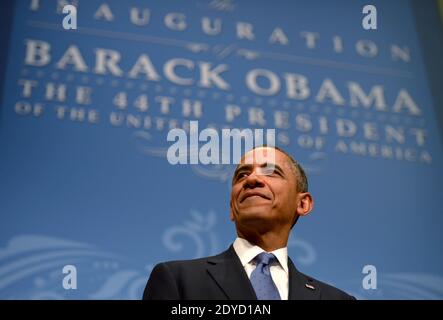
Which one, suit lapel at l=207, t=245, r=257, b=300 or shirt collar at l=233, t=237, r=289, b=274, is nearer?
suit lapel at l=207, t=245, r=257, b=300

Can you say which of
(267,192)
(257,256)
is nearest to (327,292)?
(257,256)

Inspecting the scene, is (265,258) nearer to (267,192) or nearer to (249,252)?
(249,252)

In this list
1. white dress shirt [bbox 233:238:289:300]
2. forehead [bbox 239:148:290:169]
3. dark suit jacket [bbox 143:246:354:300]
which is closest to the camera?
dark suit jacket [bbox 143:246:354:300]

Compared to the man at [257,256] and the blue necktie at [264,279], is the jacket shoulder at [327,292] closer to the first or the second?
the man at [257,256]

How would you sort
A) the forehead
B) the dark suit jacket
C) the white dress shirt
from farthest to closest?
the forehead, the white dress shirt, the dark suit jacket

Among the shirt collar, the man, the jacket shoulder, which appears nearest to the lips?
the man

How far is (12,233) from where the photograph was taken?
2.27 meters

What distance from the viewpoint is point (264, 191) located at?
1.89m

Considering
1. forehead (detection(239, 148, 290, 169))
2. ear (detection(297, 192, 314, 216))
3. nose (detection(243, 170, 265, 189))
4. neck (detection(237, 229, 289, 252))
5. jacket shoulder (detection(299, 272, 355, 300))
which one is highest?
forehead (detection(239, 148, 290, 169))

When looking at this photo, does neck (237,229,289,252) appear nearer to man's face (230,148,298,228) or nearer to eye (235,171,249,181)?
man's face (230,148,298,228)

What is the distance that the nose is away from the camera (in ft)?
6.27

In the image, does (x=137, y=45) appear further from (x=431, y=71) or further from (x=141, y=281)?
(x=431, y=71)

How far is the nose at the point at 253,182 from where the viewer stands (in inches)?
75.2

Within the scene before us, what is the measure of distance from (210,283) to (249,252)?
0.15 metres
